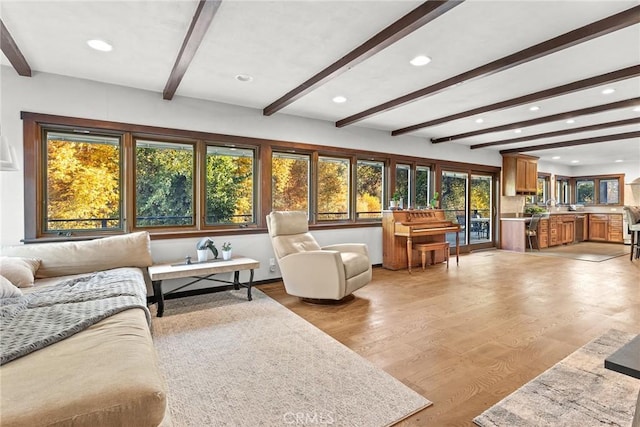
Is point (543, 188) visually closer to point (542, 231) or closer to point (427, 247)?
point (542, 231)

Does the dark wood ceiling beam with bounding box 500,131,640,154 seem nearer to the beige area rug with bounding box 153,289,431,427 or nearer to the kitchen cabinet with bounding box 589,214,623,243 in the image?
the kitchen cabinet with bounding box 589,214,623,243

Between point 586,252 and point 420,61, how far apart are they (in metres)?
7.10

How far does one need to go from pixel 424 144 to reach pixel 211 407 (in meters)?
5.80

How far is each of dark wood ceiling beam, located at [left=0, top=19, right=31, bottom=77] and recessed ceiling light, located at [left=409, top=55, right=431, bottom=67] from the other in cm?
321

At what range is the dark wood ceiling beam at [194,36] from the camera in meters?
2.04

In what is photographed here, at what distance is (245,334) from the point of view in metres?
2.76

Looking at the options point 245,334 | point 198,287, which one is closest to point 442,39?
point 245,334

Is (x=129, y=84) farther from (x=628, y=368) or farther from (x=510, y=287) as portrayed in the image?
(x=510, y=287)

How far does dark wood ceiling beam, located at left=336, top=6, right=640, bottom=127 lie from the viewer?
220 centimetres

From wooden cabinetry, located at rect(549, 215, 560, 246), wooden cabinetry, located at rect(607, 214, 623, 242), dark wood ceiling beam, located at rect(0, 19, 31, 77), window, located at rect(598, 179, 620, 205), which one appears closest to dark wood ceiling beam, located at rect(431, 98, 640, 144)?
wooden cabinetry, located at rect(549, 215, 560, 246)

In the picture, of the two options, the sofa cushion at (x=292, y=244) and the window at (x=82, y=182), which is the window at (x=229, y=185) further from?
the window at (x=82, y=182)

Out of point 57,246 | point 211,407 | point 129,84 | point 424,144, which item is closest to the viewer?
point 211,407

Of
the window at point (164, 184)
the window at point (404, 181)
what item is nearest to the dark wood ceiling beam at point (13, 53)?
the window at point (164, 184)

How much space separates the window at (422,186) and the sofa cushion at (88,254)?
482 centimetres
